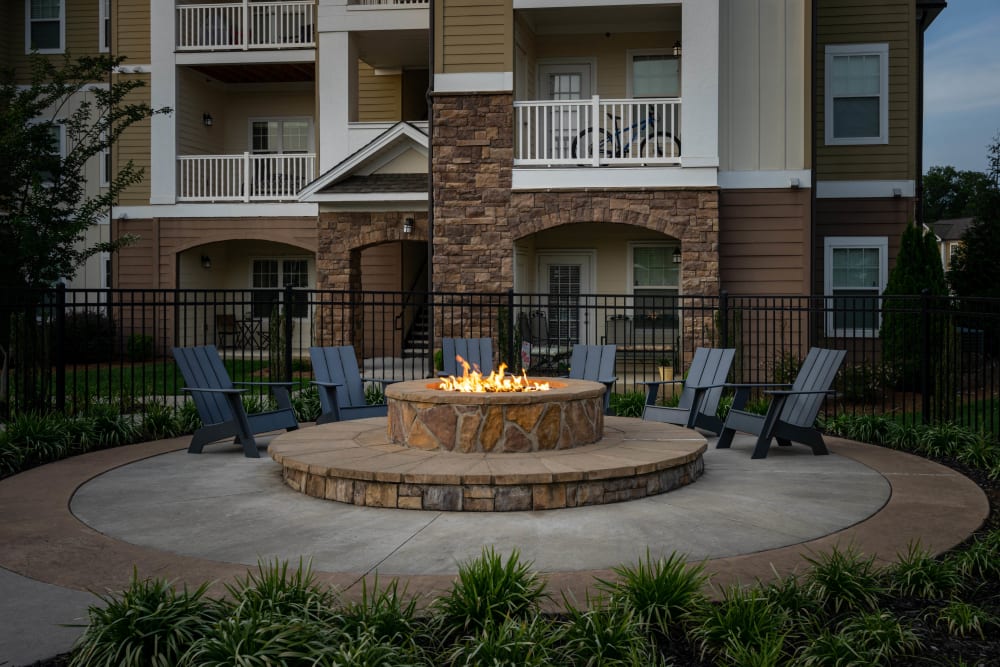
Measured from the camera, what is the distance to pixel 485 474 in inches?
251

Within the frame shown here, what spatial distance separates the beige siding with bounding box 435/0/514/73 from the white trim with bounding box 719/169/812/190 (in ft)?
13.8

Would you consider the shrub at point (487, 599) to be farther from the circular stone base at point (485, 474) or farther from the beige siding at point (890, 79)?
the beige siding at point (890, 79)

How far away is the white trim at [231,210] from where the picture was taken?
838 inches

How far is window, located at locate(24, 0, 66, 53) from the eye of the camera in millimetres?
23656

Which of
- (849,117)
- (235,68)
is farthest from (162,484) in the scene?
(235,68)

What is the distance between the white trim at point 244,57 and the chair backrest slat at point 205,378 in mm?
13396

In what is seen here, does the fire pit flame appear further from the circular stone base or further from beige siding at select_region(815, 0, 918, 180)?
beige siding at select_region(815, 0, 918, 180)

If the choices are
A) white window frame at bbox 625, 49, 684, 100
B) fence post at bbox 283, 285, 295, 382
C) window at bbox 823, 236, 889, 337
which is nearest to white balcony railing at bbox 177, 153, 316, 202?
white window frame at bbox 625, 49, 684, 100

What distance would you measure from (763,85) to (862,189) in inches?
152

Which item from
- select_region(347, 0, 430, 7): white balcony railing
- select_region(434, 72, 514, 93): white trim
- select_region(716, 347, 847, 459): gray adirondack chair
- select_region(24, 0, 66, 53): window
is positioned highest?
select_region(24, 0, 66, 53): window

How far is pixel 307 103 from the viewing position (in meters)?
23.8

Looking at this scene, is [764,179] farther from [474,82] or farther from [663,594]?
[663,594]

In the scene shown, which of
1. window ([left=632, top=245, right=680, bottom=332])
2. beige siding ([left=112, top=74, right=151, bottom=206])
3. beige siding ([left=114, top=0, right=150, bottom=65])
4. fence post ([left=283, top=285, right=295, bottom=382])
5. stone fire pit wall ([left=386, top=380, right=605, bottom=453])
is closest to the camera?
stone fire pit wall ([left=386, top=380, right=605, bottom=453])

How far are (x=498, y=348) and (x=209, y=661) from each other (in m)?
11.1
